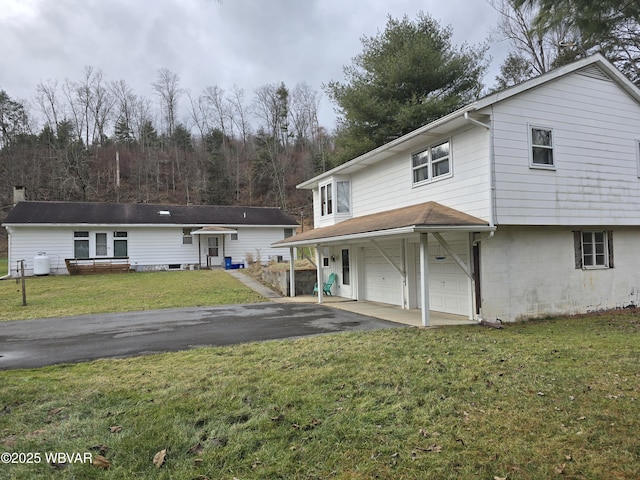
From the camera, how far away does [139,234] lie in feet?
79.3

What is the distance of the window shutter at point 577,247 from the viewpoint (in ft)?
35.2

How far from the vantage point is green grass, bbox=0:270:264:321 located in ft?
39.8

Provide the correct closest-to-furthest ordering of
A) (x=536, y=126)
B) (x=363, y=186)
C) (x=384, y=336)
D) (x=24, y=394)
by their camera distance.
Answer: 1. (x=24, y=394)
2. (x=384, y=336)
3. (x=536, y=126)
4. (x=363, y=186)

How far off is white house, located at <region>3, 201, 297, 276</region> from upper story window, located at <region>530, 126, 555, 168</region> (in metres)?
18.6

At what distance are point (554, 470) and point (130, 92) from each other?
51131mm

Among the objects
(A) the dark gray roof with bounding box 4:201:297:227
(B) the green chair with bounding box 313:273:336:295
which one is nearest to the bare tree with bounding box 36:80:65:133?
(A) the dark gray roof with bounding box 4:201:297:227

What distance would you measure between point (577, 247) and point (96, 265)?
23052mm

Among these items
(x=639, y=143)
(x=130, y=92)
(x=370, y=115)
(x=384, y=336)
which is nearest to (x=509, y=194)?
(x=384, y=336)

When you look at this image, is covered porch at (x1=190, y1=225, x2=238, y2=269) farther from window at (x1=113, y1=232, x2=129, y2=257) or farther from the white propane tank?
the white propane tank

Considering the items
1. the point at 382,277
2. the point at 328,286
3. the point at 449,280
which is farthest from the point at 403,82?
the point at 449,280

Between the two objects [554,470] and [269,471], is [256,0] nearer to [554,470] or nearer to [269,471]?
[269,471]

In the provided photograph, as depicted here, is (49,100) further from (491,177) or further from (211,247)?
(491,177)

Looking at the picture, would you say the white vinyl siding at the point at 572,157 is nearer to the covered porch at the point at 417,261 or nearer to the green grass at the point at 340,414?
the covered porch at the point at 417,261

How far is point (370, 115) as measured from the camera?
21281 millimetres
